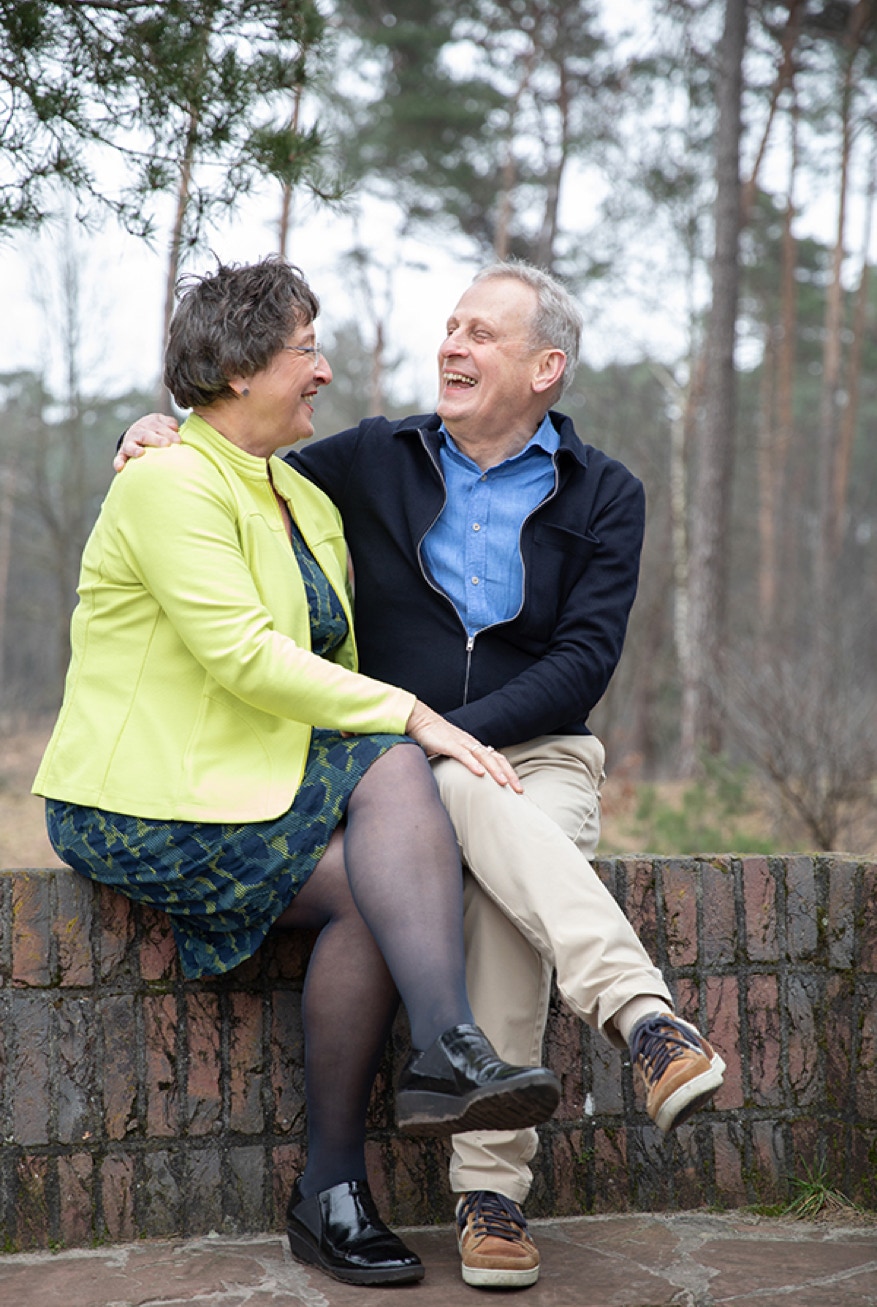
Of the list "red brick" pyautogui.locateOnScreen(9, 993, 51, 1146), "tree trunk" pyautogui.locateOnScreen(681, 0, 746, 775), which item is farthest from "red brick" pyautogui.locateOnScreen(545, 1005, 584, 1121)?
"tree trunk" pyautogui.locateOnScreen(681, 0, 746, 775)

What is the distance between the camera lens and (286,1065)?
2.32 metres

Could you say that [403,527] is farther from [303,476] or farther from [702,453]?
[702,453]

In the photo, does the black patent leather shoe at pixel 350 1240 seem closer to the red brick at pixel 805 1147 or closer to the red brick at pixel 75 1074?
the red brick at pixel 75 1074

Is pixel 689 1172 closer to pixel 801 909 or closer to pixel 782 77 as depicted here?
pixel 801 909

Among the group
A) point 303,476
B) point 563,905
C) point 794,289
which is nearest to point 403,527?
point 303,476

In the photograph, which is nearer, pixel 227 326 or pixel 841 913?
pixel 227 326

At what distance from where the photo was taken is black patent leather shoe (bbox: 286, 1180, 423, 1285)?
2.04m

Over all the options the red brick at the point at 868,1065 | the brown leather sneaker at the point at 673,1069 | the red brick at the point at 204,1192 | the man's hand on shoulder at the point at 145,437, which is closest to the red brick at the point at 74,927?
the red brick at the point at 204,1192

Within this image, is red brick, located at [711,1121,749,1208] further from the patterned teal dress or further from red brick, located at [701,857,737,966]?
the patterned teal dress

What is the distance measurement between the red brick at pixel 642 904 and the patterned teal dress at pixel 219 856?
58 centimetres

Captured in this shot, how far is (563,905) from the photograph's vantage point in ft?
6.79

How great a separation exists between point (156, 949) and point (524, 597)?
98 cm

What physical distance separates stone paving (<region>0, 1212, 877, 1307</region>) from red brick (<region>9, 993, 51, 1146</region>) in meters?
0.21

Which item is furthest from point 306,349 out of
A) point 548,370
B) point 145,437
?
point 548,370
